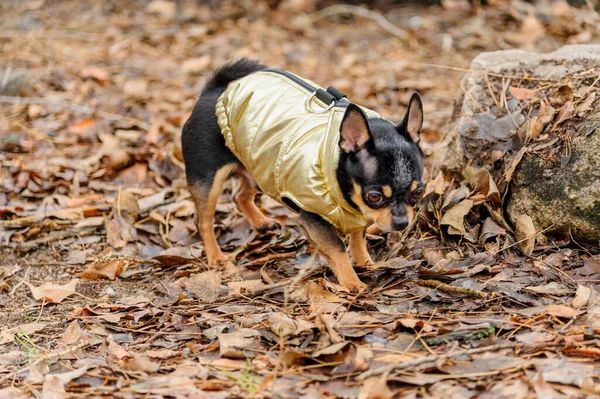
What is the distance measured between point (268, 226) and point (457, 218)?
148 cm

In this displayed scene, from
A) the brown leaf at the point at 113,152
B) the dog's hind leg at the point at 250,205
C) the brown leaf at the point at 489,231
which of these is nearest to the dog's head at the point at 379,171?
the brown leaf at the point at 489,231

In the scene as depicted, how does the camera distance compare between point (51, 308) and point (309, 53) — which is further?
point (309, 53)

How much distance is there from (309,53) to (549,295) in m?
6.66

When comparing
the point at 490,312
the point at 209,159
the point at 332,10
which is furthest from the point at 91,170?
the point at 332,10

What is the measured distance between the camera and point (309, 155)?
13.9 ft

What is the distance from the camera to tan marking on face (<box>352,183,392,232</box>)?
157 inches

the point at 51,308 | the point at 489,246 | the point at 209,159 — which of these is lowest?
the point at 51,308

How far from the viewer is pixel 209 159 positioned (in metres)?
4.97

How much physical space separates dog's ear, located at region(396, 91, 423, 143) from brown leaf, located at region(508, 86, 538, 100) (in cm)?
111

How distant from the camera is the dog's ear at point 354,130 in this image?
390cm

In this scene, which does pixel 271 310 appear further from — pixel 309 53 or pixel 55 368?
pixel 309 53

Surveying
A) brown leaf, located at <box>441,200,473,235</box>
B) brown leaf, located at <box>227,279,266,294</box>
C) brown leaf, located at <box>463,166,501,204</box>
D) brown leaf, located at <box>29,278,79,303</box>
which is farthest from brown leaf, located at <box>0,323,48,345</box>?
brown leaf, located at <box>463,166,501,204</box>

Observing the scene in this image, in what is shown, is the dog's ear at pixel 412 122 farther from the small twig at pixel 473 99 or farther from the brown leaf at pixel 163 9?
the brown leaf at pixel 163 9

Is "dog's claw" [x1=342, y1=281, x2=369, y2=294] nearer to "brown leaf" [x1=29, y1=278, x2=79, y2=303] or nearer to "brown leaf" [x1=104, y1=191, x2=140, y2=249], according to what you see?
"brown leaf" [x1=29, y1=278, x2=79, y2=303]
